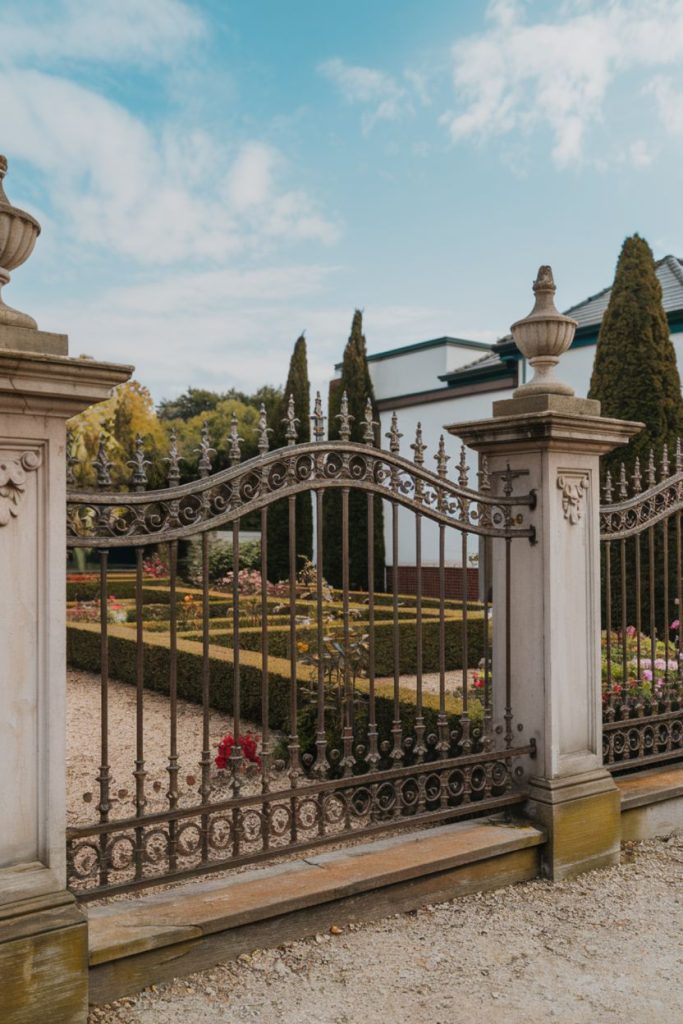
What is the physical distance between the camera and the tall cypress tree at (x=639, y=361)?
34.5 ft

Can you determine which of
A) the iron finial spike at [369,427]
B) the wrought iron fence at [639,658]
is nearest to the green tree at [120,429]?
the wrought iron fence at [639,658]

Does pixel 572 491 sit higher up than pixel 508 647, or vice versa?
pixel 572 491

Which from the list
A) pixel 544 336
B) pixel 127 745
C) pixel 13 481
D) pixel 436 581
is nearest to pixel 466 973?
pixel 13 481

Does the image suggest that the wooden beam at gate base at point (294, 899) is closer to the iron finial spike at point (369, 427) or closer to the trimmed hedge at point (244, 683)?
the trimmed hedge at point (244, 683)

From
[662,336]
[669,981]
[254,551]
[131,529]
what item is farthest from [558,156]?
[254,551]

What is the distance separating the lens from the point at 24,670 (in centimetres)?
275

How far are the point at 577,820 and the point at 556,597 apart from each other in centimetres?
113

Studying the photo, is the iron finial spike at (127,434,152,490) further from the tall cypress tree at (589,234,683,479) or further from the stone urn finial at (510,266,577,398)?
the tall cypress tree at (589,234,683,479)

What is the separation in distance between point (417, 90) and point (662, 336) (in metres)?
5.30

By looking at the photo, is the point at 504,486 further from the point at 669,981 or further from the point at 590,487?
the point at 669,981

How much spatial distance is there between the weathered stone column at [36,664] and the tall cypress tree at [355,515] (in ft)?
51.6

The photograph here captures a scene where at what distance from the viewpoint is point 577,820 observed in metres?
4.31

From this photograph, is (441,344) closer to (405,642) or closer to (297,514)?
(297,514)

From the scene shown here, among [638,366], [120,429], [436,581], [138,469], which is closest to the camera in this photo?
[138,469]
